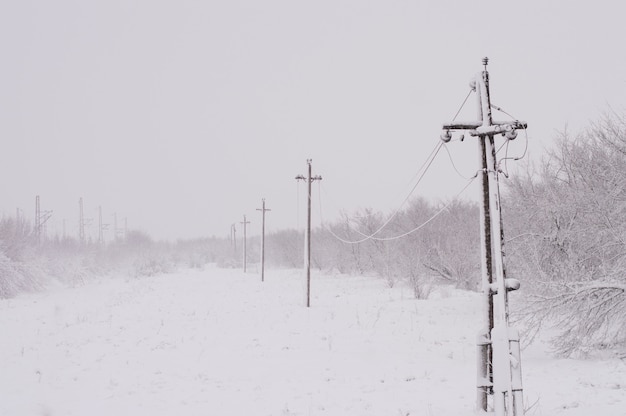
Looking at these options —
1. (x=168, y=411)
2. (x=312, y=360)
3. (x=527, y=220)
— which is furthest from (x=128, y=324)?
(x=527, y=220)

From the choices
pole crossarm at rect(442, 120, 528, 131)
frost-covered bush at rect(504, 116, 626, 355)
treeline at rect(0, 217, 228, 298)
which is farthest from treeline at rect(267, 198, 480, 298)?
treeline at rect(0, 217, 228, 298)

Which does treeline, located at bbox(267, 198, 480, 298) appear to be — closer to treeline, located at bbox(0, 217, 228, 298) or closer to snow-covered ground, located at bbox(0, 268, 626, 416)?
snow-covered ground, located at bbox(0, 268, 626, 416)

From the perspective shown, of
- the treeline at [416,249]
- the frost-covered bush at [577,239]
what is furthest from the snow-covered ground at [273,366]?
the treeline at [416,249]

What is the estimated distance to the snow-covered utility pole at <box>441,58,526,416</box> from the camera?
6562 mm

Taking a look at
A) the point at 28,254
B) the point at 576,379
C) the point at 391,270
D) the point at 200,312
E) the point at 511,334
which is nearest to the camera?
the point at 511,334

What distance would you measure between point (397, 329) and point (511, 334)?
30.0ft

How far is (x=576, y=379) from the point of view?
9555 millimetres

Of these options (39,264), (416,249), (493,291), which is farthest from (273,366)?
(39,264)

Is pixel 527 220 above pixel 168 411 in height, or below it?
above

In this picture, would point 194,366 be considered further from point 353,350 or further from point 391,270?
point 391,270

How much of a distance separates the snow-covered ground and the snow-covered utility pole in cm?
115

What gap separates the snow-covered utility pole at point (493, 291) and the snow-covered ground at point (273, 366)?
115cm

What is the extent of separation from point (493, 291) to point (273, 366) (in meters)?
5.89

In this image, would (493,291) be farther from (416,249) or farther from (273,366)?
(416,249)
